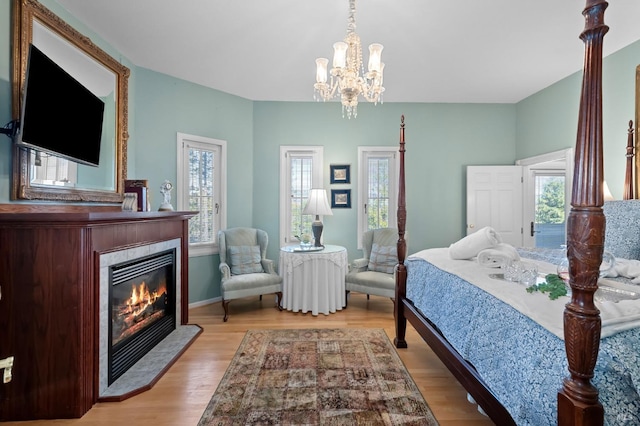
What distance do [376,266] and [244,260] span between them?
5.63 feet

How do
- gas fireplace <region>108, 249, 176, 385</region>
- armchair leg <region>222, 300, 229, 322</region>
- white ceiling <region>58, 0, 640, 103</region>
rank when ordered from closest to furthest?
gas fireplace <region>108, 249, 176, 385</region> → white ceiling <region>58, 0, 640, 103</region> → armchair leg <region>222, 300, 229, 322</region>

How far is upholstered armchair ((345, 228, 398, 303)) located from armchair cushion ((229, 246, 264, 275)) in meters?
1.19

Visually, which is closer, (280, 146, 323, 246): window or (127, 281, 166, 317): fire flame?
(127, 281, 166, 317): fire flame

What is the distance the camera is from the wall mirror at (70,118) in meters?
2.05

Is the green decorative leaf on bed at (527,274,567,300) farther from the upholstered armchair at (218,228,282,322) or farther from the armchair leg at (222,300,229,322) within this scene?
the armchair leg at (222,300,229,322)

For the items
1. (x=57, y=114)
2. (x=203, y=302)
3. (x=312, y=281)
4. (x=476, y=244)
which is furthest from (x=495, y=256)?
(x=203, y=302)

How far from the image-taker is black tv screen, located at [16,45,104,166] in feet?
6.10

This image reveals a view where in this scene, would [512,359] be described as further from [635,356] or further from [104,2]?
[104,2]

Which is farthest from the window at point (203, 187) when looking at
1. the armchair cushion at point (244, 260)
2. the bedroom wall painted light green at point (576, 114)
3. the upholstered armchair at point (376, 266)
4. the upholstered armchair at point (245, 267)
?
the bedroom wall painted light green at point (576, 114)

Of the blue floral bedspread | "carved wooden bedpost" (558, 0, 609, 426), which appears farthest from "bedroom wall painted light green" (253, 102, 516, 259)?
"carved wooden bedpost" (558, 0, 609, 426)

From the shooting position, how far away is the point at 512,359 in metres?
1.16

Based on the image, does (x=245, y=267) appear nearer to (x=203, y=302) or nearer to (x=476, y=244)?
(x=203, y=302)

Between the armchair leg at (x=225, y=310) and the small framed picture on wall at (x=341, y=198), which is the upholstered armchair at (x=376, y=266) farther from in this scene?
the armchair leg at (x=225, y=310)

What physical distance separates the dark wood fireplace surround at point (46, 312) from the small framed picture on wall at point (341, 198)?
3079 mm
